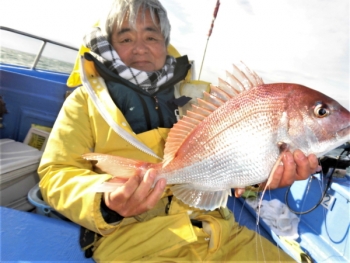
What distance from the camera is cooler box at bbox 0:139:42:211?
2.05 meters

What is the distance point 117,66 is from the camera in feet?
6.14

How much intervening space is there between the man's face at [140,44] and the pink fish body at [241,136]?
81 cm

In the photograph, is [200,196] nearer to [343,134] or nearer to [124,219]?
[124,219]

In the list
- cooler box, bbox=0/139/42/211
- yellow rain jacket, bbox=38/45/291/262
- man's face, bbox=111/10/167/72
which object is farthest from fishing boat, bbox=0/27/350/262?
man's face, bbox=111/10/167/72

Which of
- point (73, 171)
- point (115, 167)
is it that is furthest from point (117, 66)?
point (115, 167)

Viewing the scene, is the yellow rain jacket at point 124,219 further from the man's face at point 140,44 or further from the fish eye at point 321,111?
the fish eye at point 321,111

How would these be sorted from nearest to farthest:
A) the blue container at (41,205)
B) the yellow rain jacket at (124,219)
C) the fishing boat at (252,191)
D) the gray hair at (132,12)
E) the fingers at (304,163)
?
the fingers at (304,163), the yellow rain jacket at (124,219), the blue container at (41,205), the gray hair at (132,12), the fishing boat at (252,191)

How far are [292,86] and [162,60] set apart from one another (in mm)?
1128

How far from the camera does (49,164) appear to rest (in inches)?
59.6

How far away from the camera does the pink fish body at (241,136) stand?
46.1 inches

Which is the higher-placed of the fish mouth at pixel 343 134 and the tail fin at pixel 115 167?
the fish mouth at pixel 343 134

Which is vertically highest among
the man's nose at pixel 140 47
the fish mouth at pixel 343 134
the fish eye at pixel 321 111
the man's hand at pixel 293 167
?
the man's nose at pixel 140 47

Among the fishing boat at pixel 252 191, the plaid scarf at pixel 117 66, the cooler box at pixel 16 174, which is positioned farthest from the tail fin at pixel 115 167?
the cooler box at pixel 16 174

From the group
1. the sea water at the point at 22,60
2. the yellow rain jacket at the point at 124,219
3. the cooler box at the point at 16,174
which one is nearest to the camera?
the yellow rain jacket at the point at 124,219
